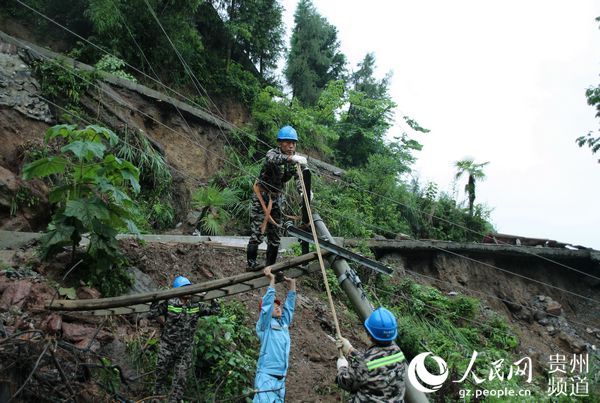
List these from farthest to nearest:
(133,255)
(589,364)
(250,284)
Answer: (589,364) → (133,255) → (250,284)

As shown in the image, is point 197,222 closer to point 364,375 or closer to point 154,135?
point 154,135

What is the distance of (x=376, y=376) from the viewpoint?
12.4 ft

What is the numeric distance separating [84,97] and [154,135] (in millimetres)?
2488

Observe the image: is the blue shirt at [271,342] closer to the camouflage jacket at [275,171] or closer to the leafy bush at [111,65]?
the camouflage jacket at [275,171]

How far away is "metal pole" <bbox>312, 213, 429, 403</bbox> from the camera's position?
4211 mm

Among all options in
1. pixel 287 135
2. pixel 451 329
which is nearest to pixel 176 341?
pixel 287 135

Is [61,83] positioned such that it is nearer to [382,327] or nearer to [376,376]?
[382,327]

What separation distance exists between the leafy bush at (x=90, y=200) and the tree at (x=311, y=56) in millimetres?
18170

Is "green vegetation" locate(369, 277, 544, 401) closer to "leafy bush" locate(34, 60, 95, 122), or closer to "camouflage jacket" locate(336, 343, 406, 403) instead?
"camouflage jacket" locate(336, 343, 406, 403)

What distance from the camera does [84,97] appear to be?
486 inches

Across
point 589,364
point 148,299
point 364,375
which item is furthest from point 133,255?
point 589,364

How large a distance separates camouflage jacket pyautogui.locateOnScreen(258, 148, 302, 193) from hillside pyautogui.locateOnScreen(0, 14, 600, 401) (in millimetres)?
2531

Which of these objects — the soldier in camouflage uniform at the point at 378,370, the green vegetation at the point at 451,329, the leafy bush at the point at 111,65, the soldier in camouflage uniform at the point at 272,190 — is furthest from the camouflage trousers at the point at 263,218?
the leafy bush at the point at 111,65

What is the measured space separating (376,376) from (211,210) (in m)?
9.69
